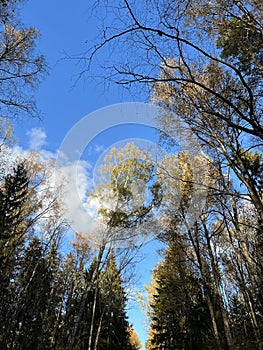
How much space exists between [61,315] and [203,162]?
13277 mm

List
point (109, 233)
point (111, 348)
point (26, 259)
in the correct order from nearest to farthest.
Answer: point (109, 233) → point (26, 259) → point (111, 348)

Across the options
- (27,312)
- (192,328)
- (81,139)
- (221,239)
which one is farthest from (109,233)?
(192,328)

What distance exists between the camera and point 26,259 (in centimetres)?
1263

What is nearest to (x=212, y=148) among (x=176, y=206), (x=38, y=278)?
(x=176, y=206)

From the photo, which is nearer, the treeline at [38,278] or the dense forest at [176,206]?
the dense forest at [176,206]

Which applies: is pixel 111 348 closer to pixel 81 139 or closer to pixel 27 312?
pixel 27 312

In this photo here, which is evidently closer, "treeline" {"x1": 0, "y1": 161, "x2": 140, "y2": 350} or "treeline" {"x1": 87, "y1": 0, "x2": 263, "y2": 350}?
"treeline" {"x1": 87, "y1": 0, "x2": 263, "y2": 350}

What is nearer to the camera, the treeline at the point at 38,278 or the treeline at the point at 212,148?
the treeline at the point at 212,148

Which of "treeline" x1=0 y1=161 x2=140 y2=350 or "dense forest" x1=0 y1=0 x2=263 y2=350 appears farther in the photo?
"treeline" x1=0 y1=161 x2=140 y2=350

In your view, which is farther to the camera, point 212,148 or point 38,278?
point 38,278

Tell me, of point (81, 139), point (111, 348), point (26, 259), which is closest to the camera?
point (81, 139)

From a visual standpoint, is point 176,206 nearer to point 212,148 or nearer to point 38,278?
point 212,148

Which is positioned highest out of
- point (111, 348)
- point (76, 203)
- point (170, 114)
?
point (170, 114)

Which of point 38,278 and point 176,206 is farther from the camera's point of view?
point 38,278
